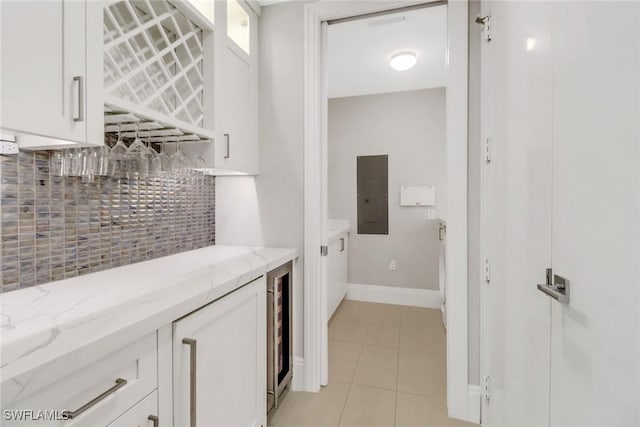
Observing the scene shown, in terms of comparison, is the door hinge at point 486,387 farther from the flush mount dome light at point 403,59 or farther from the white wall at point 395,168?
the flush mount dome light at point 403,59

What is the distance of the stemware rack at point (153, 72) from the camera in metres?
1.05

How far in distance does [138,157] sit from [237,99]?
2.20 ft

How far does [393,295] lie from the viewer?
357 centimetres

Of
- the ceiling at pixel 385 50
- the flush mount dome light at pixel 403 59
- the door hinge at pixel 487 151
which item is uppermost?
the ceiling at pixel 385 50

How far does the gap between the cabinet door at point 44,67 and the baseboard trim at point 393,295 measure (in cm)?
331

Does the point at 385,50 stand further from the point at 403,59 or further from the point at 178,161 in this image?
the point at 178,161

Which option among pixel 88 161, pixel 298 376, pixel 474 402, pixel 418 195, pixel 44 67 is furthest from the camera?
pixel 418 195

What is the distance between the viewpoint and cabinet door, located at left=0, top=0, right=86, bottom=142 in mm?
714

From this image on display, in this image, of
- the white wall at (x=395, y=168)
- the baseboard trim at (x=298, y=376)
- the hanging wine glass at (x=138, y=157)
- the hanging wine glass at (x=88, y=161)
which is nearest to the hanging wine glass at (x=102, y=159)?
the hanging wine glass at (x=88, y=161)

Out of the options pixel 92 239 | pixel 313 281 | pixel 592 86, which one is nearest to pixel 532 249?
pixel 592 86

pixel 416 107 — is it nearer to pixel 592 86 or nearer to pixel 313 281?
pixel 313 281

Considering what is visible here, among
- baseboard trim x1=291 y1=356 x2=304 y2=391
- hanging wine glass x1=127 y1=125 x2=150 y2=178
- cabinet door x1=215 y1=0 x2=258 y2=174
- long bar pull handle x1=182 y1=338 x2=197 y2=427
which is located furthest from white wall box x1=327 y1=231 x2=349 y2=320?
long bar pull handle x1=182 y1=338 x2=197 y2=427

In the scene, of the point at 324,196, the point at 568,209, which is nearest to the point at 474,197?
the point at 568,209

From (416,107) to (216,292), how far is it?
3.28 m
